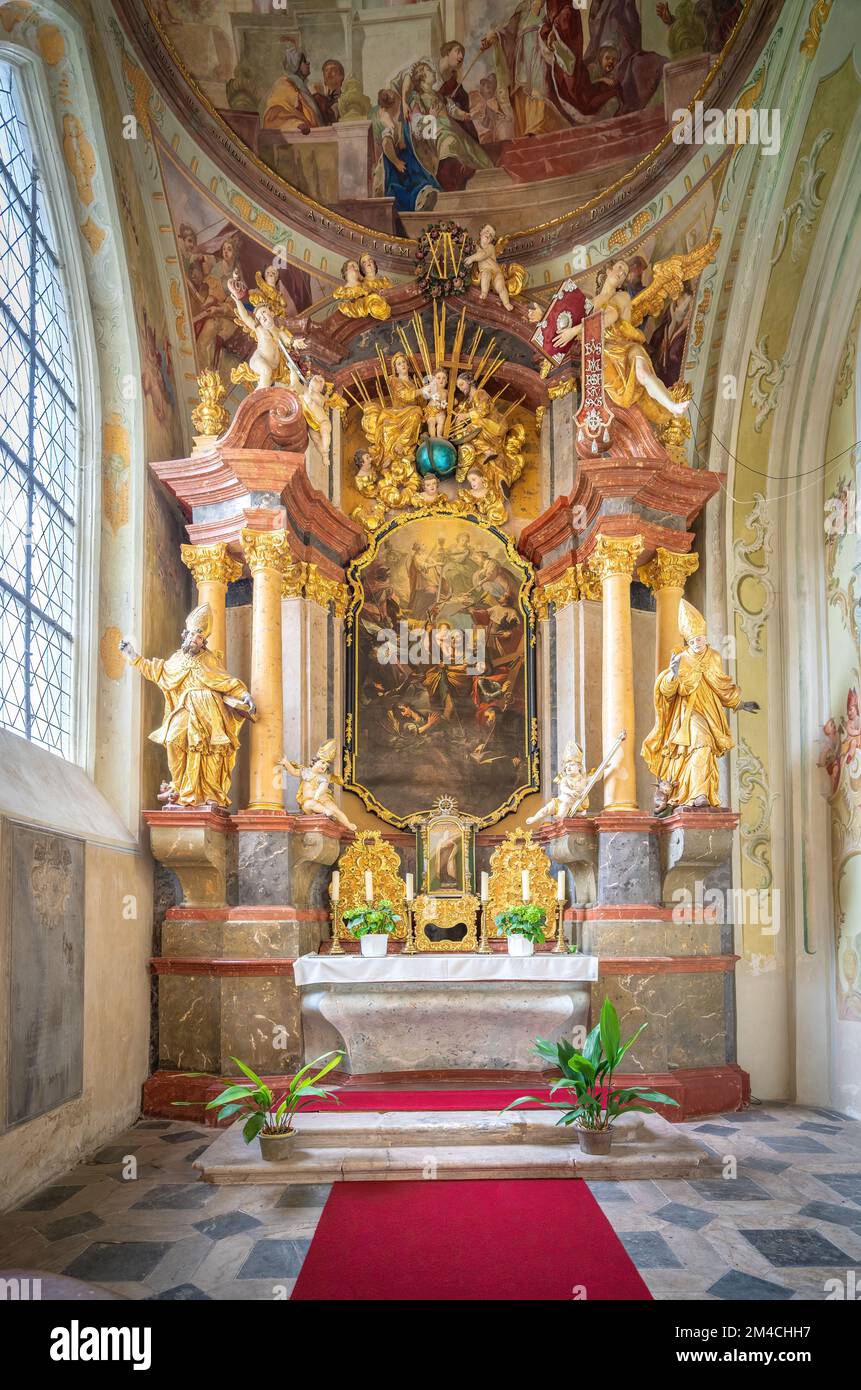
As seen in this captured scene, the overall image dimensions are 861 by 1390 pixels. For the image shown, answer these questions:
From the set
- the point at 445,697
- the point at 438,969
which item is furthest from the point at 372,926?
the point at 445,697

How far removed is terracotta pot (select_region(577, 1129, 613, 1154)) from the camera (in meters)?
6.98

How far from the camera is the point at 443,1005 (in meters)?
9.12

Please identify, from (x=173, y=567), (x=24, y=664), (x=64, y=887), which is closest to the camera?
(x=64, y=887)

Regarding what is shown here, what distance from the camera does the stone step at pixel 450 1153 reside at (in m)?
6.79

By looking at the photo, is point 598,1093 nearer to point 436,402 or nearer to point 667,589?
point 667,589

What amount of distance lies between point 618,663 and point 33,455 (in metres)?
5.42

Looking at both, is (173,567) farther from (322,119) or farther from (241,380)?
(322,119)

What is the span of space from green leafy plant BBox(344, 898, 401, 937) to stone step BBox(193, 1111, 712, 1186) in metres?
2.30

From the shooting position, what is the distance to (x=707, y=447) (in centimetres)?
1154

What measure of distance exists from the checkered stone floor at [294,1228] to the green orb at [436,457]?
7.33 m

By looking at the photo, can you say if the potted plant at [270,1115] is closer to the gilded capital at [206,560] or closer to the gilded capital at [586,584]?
the gilded capital at [206,560]

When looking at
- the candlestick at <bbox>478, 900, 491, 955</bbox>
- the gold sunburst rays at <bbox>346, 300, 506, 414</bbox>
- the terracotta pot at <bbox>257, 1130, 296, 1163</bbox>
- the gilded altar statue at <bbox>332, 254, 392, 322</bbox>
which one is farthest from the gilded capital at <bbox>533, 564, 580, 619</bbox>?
the terracotta pot at <bbox>257, 1130, 296, 1163</bbox>
